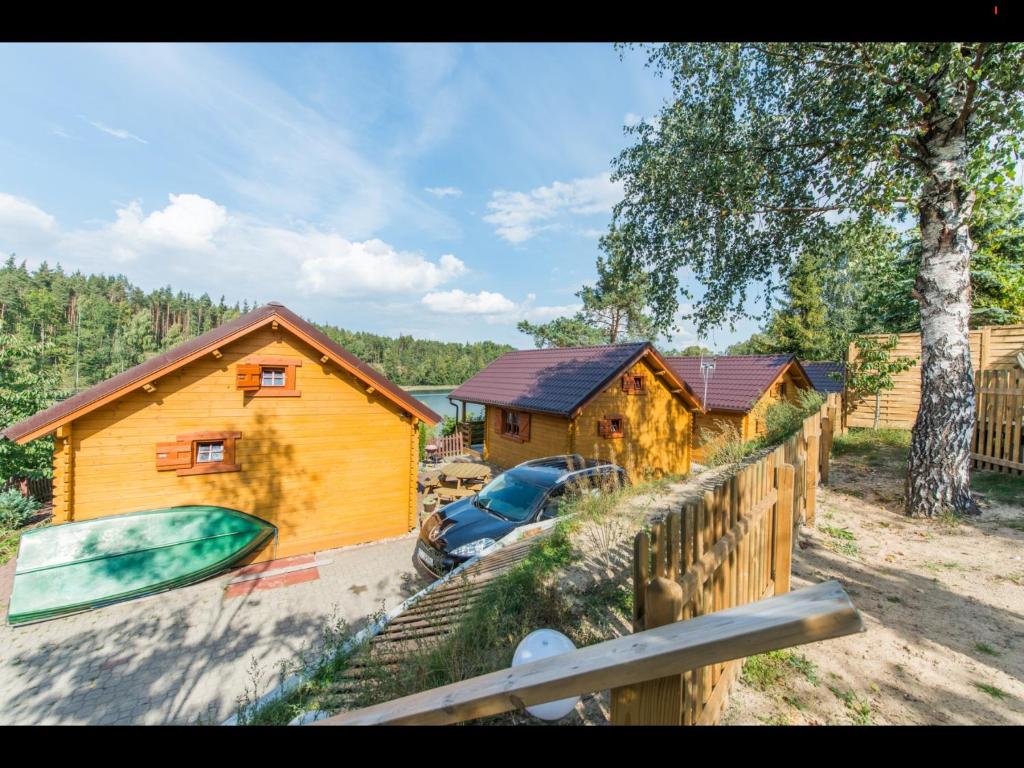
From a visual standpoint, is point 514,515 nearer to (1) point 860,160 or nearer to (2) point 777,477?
(2) point 777,477

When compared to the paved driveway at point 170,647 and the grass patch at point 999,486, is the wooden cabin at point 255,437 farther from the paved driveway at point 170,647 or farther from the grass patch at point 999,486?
the grass patch at point 999,486

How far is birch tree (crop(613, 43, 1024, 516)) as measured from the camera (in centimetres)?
498

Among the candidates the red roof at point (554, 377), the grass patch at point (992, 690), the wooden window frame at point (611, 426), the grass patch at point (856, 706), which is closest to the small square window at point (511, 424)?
the red roof at point (554, 377)

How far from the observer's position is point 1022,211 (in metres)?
15.1

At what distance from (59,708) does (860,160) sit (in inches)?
477

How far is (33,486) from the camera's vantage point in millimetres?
14602

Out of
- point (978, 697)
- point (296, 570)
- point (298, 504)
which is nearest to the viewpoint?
point (978, 697)

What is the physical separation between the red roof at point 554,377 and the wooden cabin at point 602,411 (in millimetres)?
41

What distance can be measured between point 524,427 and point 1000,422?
11.3 metres

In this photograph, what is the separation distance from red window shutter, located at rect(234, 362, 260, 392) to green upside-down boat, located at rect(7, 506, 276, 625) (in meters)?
2.44

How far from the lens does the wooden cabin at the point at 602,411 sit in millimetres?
13414

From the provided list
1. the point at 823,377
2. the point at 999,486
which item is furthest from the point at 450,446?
the point at 823,377

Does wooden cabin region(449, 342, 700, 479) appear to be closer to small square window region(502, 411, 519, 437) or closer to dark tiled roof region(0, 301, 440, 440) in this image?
small square window region(502, 411, 519, 437)
